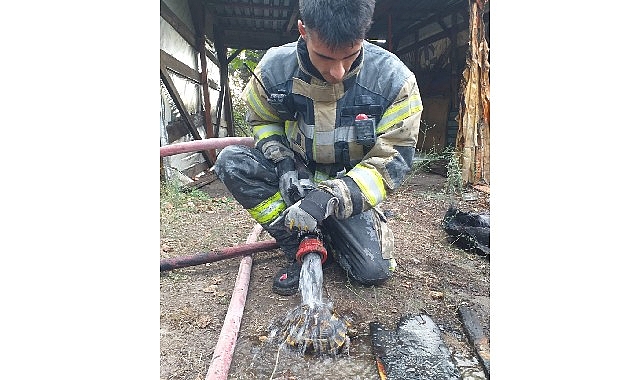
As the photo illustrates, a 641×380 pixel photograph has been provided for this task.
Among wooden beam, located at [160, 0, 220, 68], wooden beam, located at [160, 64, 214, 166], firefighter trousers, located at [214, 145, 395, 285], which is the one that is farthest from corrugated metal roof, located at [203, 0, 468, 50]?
firefighter trousers, located at [214, 145, 395, 285]

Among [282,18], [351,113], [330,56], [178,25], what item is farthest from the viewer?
[282,18]

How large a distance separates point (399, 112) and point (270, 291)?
107 cm

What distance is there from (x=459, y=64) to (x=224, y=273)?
5762 mm

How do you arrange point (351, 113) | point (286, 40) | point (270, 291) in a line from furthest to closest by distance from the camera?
point (286, 40)
point (270, 291)
point (351, 113)

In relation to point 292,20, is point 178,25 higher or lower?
lower

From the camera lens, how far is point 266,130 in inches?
92.3

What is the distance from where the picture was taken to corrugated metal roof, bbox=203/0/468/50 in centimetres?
648

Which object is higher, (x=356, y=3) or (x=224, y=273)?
(x=356, y=3)

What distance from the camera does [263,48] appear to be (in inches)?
336

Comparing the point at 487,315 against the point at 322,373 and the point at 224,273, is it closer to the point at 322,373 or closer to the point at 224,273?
the point at 322,373

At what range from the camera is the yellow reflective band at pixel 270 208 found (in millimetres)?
2262

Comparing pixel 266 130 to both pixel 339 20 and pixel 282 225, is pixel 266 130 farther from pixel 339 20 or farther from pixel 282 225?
pixel 339 20

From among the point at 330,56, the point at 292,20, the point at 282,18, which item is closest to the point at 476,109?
the point at 330,56

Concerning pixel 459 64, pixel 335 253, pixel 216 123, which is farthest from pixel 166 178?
pixel 459 64
